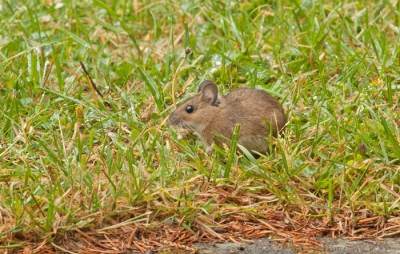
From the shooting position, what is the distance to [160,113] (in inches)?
249

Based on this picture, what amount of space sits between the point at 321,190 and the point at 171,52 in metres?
2.64

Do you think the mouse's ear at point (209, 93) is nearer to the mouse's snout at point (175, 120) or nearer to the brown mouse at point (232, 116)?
the brown mouse at point (232, 116)

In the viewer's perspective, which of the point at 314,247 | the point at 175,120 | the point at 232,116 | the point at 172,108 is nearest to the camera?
the point at 314,247

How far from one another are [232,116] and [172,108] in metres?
0.68

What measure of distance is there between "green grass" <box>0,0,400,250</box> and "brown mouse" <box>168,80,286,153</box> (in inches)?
4.9

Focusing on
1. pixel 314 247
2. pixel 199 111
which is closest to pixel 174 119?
pixel 199 111

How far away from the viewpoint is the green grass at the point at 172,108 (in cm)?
495

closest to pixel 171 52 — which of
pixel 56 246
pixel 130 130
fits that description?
pixel 130 130

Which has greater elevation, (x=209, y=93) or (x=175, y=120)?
(x=209, y=93)

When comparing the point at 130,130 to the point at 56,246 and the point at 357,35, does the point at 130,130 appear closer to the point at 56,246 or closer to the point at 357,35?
the point at 56,246

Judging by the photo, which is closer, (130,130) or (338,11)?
(130,130)

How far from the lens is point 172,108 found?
21.1ft

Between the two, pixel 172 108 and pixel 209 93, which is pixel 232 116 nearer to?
pixel 209 93

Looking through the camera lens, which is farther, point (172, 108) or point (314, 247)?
point (172, 108)
